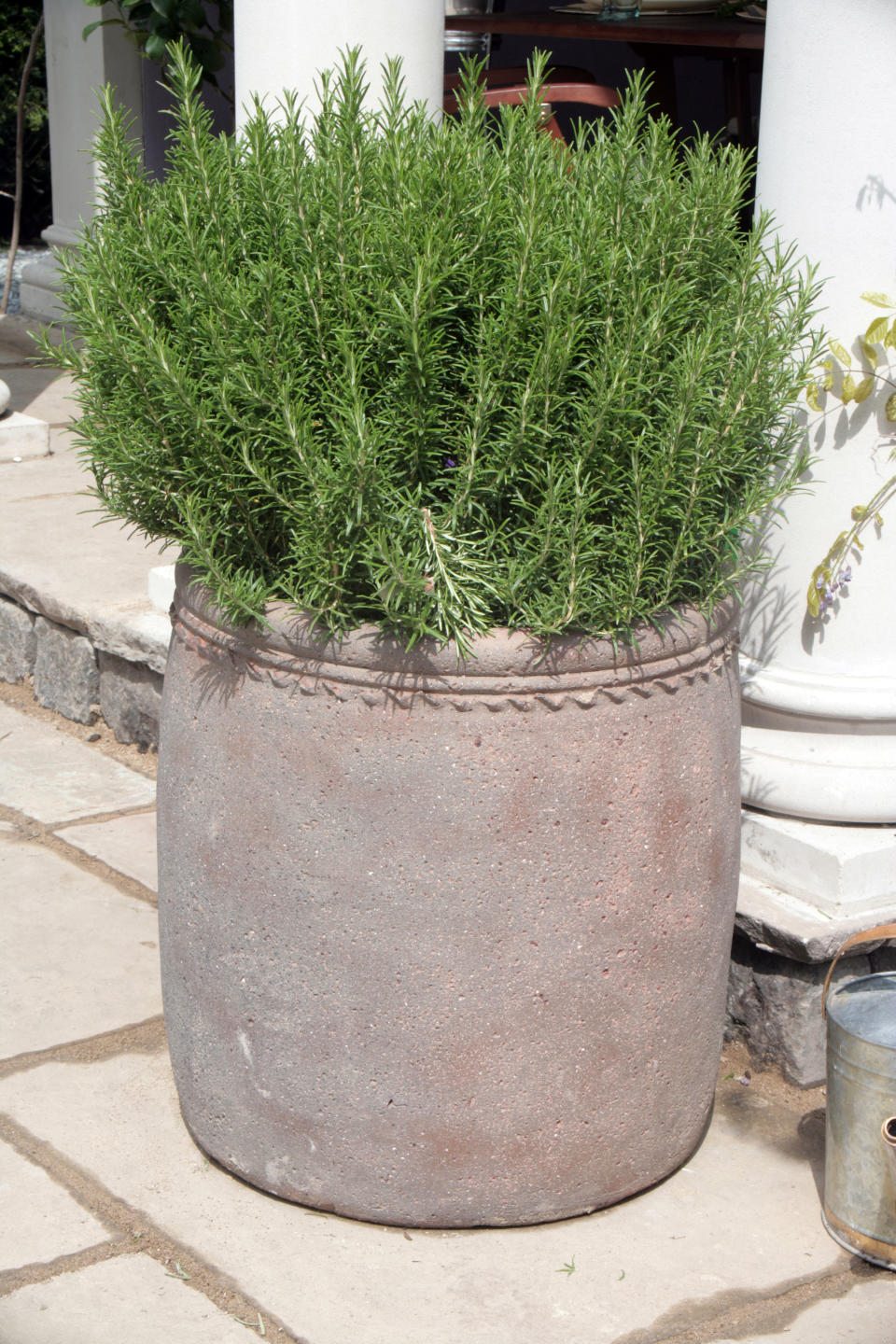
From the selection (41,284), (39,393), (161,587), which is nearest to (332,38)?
(161,587)

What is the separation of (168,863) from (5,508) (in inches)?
115

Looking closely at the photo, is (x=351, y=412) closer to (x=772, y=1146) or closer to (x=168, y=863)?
(x=168, y=863)

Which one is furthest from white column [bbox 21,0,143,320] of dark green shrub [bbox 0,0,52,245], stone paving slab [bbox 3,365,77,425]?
dark green shrub [bbox 0,0,52,245]

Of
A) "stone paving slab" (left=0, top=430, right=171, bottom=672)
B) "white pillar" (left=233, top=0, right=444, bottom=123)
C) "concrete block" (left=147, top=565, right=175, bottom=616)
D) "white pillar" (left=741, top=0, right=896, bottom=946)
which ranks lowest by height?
"stone paving slab" (left=0, top=430, right=171, bottom=672)

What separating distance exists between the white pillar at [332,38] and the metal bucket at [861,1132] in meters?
1.95

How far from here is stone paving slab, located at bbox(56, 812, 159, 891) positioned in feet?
11.3

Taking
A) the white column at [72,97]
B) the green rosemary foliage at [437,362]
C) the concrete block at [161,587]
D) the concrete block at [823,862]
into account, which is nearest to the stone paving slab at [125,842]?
the concrete block at [161,587]

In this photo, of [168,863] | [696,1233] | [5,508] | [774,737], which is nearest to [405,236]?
[168,863]

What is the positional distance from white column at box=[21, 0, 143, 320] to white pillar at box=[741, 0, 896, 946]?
549 centimetres

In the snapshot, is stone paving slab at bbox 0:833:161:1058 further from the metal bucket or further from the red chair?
the red chair

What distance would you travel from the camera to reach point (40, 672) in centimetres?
439

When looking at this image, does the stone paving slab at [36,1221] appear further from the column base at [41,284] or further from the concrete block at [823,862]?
the column base at [41,284]

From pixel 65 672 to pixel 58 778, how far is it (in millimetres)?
432

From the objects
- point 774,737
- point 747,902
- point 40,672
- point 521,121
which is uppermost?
point 521,121
